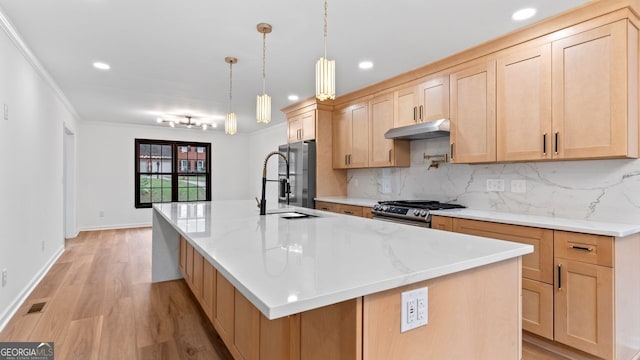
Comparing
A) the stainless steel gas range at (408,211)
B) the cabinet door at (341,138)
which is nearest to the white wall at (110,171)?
the cabinet door at (341,138)

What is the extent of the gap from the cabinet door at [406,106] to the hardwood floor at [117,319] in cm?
235

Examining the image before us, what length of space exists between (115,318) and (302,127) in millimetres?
3459

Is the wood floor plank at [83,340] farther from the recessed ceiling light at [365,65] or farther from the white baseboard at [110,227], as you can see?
the white baseboard at [110,227]

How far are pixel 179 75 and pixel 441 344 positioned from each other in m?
3.77

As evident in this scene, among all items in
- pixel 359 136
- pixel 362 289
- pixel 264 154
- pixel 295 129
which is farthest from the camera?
pixel 264 154

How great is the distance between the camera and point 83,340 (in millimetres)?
2256

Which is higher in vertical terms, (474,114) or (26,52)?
(26,52)

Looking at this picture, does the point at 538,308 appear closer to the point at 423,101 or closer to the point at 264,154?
the point at 423,101

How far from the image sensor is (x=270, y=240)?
4.82 feet

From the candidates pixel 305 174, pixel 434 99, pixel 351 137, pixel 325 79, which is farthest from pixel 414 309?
pixel 305 174

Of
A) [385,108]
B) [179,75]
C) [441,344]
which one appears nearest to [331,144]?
[385,108]

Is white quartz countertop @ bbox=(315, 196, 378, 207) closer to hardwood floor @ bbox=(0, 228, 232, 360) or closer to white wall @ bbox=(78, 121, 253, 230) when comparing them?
hardwood floor @ bbox=(0, 228, 232, 360)

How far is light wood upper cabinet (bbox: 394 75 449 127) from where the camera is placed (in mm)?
3283

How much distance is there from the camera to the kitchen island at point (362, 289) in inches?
34.6
